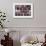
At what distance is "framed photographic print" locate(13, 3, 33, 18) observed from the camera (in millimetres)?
3428

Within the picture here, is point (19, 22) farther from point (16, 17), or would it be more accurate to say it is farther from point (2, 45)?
point (2, 45)

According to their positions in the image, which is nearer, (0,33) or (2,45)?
(2,45)

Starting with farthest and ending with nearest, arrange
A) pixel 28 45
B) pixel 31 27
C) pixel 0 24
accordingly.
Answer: pixel 31 27 → pixel 0 24 → pixel 28 45

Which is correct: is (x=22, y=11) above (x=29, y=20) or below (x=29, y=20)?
above

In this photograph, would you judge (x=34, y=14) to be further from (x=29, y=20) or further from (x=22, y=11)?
(x=22, y=11)

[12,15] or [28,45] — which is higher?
[12,15]

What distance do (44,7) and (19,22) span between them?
2.35 feet

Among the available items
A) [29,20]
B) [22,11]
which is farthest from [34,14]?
[22,11]

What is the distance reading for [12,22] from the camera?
3.46 m

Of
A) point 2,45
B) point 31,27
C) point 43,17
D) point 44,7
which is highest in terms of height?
point 44,7

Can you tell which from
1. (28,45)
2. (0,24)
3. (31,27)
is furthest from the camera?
(31,27)

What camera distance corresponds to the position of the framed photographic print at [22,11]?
135 inches

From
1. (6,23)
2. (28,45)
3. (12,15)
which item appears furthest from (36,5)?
(28,45)

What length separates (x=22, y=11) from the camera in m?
3.47
